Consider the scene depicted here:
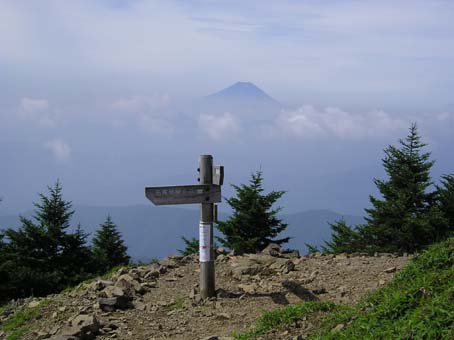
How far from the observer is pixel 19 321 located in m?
10.1

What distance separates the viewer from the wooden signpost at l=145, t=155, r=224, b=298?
369 inches

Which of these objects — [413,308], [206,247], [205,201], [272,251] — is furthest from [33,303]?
[413,308]

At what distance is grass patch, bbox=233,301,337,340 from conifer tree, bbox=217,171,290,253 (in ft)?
57.0

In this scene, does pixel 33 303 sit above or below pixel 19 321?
above

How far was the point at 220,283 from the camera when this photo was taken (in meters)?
10.3

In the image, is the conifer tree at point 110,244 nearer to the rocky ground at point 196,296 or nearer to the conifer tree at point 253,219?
the conifer tree at point 253,219

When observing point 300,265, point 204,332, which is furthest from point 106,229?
point 204,332

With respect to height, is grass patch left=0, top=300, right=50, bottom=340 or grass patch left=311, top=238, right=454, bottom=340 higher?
grass patch left=311, top=238, right=454, bottom=340

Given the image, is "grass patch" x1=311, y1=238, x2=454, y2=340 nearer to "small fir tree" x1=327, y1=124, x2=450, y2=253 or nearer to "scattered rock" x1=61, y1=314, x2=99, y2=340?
"scattered rock" x1=61, y1=314, x2=99, y2=340

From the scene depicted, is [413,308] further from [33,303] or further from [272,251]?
[33,303]

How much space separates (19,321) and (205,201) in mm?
4086

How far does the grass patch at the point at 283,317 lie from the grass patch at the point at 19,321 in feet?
13.8

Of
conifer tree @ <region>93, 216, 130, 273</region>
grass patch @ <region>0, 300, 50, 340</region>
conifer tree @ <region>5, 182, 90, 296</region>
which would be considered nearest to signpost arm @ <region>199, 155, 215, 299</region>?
→ grass patch @ <region>0, 300, 50, 340</region>

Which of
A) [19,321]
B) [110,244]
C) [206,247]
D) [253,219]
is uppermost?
[253,219]
